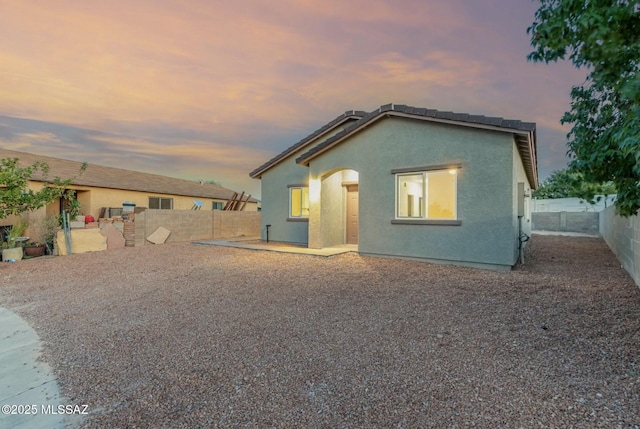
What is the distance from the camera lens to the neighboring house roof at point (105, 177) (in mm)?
16125

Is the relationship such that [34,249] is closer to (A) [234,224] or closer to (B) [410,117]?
(A) [234,224]

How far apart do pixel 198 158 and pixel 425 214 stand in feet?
69.3

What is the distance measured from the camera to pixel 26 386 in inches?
114

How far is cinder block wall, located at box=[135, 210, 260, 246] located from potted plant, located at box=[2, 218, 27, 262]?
3.58m

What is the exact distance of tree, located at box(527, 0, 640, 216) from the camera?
2617mm

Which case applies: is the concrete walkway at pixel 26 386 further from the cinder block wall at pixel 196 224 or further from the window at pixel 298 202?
the window at pixel 298 202

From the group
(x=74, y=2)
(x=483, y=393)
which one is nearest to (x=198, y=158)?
(x=74, y=2)

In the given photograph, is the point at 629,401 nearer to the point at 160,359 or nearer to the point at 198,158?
the point at 160,359

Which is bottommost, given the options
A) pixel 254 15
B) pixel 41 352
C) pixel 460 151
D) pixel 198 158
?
pixel 41 352

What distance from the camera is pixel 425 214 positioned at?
8992mm

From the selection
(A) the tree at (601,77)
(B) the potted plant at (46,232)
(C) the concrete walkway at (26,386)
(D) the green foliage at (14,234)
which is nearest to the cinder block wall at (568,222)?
(A) the tree at (601,77)

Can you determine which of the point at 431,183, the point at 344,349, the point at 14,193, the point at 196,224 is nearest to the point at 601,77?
the point at 344,349

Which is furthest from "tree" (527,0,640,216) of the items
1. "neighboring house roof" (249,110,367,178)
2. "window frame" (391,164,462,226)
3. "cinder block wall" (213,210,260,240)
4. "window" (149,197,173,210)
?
"window" (149,197,173,210)

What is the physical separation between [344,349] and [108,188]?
18189mm
